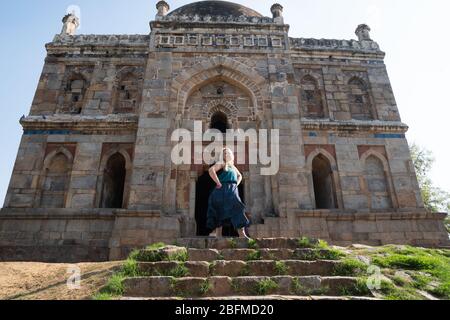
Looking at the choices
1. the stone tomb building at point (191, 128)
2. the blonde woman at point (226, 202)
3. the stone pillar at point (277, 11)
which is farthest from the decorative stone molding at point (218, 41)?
the blonde woman at point (226, 202)

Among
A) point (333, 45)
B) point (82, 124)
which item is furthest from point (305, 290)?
point (333, 45)

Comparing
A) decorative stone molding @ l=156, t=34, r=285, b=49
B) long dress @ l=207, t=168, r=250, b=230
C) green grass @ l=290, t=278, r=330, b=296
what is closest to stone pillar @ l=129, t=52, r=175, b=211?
decorative stone molding @ l=156, t=34, r=285, b=49

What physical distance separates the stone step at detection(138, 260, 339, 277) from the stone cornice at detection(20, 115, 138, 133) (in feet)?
22.9

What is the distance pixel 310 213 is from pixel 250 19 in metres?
7.86

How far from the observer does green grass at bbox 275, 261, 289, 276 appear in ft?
17.8

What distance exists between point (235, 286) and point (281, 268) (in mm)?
964

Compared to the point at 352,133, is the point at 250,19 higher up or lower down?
higher up

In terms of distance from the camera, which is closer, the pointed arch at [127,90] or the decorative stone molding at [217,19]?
the pointed arch at [127,90]

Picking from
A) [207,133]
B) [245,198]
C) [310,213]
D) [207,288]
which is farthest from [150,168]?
[207,288]

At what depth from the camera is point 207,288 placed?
483 centimetres

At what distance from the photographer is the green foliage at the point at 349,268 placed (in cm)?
542

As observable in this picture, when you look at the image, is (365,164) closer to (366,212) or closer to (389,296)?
(366,212)

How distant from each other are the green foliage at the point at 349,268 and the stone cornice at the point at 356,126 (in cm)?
676

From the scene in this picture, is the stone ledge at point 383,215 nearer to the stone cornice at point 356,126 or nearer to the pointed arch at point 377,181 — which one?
the pointed arch at point 377,181
